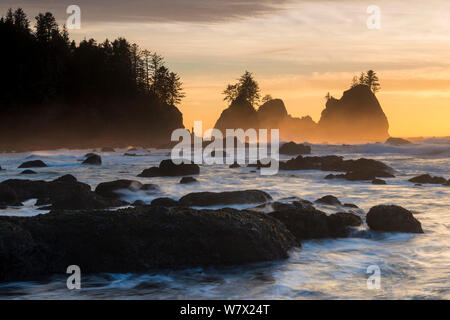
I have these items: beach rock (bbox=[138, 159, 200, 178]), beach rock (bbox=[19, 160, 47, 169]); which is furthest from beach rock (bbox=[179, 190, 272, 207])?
beach rock (bbox=[19, 160, 47, 169])

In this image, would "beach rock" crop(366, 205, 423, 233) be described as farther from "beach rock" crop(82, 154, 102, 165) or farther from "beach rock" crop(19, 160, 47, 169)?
"beach rock" crop(82, 154, 102, 165)

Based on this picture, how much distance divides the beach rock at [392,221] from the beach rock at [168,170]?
47.0 feet

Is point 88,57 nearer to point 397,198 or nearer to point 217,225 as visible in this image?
point 397,198

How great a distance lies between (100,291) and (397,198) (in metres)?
11.7

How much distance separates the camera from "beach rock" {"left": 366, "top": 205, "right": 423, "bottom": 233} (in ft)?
32.5

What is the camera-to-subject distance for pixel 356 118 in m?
129

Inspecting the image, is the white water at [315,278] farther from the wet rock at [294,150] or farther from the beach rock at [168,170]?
the wet rock at [294,150]

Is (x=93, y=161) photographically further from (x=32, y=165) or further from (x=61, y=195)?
(x=61, y=195)

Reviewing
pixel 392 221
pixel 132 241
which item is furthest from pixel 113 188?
pixel 392 221

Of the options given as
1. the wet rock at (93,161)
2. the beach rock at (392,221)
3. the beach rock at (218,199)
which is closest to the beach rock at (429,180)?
the beach rock at (218,199)

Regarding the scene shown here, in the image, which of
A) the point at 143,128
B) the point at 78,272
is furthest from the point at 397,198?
the point at 143,128

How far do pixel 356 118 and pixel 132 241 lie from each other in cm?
12646

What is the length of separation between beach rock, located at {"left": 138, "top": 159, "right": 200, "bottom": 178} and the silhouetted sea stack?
351 ft

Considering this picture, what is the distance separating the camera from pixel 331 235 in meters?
9.55
